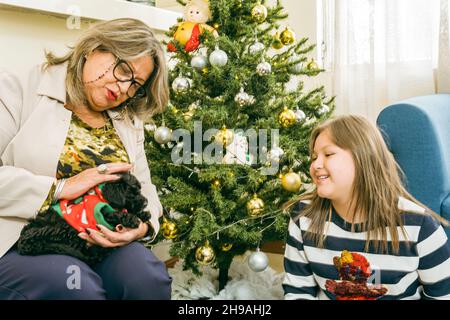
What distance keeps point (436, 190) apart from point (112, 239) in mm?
1005

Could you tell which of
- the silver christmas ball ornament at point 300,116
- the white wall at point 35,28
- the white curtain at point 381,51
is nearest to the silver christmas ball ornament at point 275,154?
the silver christmas ball ornament at point 300,116

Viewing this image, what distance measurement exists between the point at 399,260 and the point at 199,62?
81 cm

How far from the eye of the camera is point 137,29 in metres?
1.16

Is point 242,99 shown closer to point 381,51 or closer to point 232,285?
point 232,285

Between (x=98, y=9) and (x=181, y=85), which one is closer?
(x=181, y=85)

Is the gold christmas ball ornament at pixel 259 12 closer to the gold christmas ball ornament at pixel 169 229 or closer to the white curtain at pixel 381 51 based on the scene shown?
the gold christmas ball ornament at pixel 169 229

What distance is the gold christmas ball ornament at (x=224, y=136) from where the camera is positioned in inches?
51.2

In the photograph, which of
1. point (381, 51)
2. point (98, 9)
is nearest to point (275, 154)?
point (98, 9)

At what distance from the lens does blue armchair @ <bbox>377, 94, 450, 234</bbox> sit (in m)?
1.37

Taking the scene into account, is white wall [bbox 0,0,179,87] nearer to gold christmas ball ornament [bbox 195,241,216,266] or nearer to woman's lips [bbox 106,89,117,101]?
woman's lips [bbox 106,89,117,101]

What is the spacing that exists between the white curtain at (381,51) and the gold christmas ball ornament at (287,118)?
973 millimetres

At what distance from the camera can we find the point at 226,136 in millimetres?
1301

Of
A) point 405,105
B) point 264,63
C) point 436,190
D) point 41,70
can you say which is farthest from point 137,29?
point 436,190

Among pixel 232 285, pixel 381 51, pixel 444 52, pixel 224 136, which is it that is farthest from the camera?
pixel 381 51
